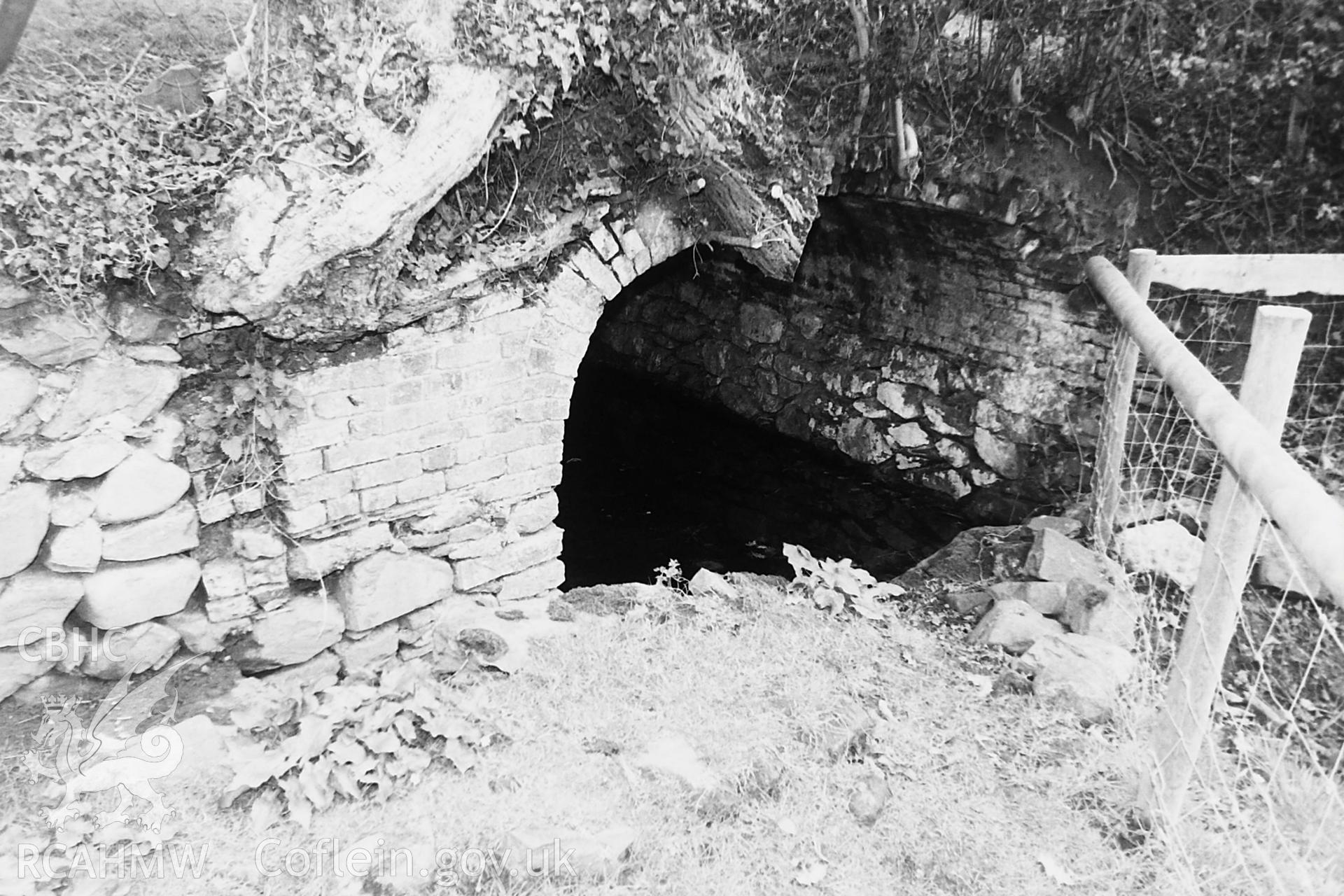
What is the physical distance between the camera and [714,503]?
6410 millimetres

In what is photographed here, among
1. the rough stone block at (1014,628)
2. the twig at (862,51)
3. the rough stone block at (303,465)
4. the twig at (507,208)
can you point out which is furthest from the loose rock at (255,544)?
the twig at (862,51)

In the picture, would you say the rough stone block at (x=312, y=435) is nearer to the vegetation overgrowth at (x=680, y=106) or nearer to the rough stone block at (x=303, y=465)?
the rough stone block at (x=303, y=465)

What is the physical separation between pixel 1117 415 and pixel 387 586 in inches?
149

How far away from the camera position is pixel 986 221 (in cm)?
512

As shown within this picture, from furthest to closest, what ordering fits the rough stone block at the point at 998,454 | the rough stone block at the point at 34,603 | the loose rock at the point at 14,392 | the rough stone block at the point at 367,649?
the rough stone block at the point at 998,454 → the rough stone block at the point at 367,649 → the rough stone block at the point at 34,603 → the loose rock at the point at 14,392

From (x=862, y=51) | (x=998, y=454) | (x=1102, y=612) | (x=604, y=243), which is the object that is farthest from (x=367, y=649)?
(x=998, y=454)

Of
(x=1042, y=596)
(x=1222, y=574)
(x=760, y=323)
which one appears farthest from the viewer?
(x=760, y=323)

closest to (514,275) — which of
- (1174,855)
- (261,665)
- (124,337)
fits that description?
(124,337)

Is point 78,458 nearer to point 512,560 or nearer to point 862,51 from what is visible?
point 512,560

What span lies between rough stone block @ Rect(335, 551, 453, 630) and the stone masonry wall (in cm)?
381

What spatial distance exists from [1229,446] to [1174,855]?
4.09 feet

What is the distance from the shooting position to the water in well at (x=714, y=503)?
568cm

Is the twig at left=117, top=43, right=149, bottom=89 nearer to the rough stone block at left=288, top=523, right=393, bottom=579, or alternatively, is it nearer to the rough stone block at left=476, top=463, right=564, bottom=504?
the rough stone block at left=288, top=523, right=393, bottom=579

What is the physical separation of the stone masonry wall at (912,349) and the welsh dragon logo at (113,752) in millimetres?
4889
